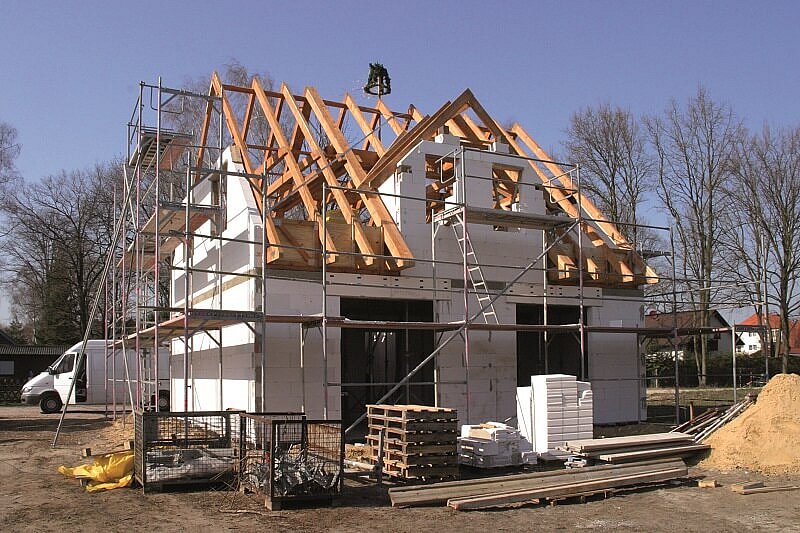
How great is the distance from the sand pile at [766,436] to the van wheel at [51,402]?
65.4ft

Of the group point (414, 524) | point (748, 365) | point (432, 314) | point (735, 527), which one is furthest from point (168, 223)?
point (748, 365)

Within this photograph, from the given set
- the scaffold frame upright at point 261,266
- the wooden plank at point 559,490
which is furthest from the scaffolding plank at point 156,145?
the wooden plank at point 559,490

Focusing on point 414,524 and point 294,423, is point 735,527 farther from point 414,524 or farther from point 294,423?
point 294,423

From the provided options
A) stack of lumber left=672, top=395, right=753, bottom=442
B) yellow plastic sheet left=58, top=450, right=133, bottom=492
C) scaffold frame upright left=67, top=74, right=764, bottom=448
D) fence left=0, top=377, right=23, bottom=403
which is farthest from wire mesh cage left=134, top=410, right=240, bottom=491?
fence left=0, top=377, right=23, bottom=403

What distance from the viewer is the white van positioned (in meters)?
23.0

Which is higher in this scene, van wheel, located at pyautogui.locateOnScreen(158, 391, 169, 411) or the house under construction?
the house under construction

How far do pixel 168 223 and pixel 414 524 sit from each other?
10.2 m

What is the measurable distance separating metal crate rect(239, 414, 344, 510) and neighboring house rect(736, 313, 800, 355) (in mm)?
10775

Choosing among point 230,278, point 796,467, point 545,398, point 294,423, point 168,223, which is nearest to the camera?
point 294,423

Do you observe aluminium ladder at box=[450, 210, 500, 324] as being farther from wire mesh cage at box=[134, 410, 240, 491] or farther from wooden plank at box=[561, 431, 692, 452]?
wire mesh cage at box=[134, 410, 240, 491]

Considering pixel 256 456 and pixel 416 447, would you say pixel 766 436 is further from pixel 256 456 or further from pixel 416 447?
pixel 256 456

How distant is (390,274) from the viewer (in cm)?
1453

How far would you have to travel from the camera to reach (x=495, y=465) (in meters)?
11.5

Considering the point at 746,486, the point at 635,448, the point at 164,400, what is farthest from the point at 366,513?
the point at 164,400
